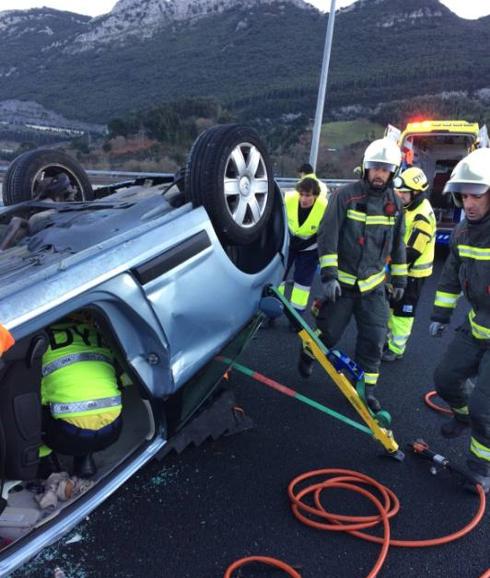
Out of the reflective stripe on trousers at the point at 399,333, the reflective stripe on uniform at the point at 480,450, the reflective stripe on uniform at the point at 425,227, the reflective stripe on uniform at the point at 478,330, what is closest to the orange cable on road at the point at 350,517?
the reflective stripe on uniform at the point at 480,450

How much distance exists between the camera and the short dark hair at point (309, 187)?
4.92 meters

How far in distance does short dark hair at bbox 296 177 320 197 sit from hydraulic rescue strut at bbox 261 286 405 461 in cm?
232

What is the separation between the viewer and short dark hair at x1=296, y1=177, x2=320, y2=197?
194 inches

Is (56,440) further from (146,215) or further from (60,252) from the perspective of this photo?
(146,215)

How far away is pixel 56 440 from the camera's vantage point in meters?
1.98

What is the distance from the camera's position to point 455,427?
10.1 ft

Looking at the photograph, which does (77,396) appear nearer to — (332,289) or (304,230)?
(332,289)

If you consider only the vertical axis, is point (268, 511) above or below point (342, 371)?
below

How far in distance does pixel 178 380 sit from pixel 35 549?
2.63 feet

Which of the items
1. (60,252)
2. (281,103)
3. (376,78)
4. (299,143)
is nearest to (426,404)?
(60,252)

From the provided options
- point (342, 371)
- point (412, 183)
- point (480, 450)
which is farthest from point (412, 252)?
point (480, 450)

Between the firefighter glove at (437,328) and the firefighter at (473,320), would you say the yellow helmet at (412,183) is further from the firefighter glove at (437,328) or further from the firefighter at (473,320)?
the firefighter glove at (437,328)

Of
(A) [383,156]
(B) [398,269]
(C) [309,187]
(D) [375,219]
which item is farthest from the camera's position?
(C) [309,187]

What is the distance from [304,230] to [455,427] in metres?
2.47
